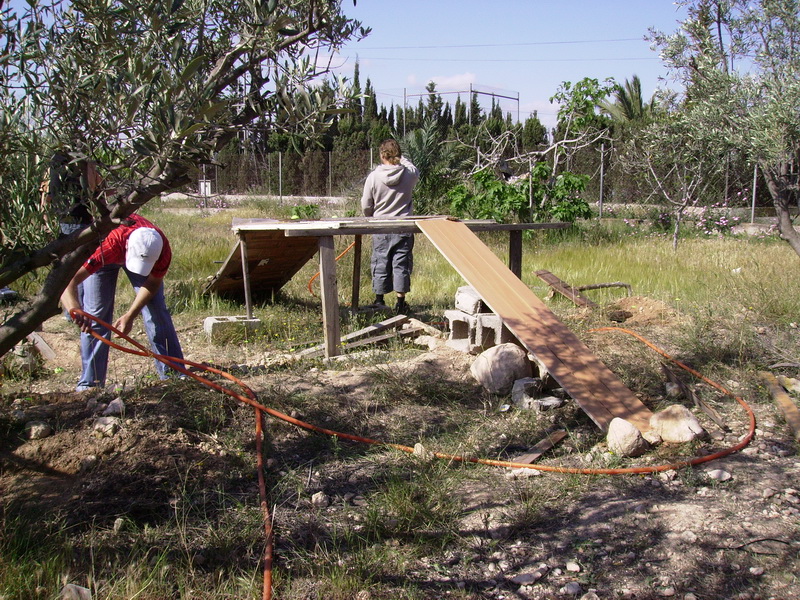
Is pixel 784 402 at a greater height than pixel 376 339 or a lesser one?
lesser

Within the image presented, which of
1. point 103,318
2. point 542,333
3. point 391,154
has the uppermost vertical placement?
point 391,154

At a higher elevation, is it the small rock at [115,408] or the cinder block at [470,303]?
the cinder block at [470,303]

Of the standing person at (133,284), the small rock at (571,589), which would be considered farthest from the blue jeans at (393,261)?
the small rock at (571,589)

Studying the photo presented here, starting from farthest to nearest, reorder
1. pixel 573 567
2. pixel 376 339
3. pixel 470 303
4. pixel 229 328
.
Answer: pixel 229 328, pixel 376 339, pixel 470 303, pixel 573 567

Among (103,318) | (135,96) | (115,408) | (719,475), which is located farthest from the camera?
(103,318)

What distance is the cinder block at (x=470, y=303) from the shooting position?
5547mm

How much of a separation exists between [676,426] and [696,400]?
27.2 inches

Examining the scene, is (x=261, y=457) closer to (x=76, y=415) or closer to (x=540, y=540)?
(x=76, y=415)

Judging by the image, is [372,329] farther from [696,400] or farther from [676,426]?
[676,426]

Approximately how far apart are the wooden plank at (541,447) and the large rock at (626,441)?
298 millimetres

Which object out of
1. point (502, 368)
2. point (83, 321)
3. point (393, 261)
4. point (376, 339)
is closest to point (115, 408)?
point (83, 321)

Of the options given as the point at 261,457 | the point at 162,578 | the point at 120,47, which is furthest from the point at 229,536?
the point at 120,47

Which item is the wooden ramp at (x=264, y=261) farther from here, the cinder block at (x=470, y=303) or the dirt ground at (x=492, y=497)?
the dirt ground at (x=492, y=497)

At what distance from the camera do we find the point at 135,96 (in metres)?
1.81
